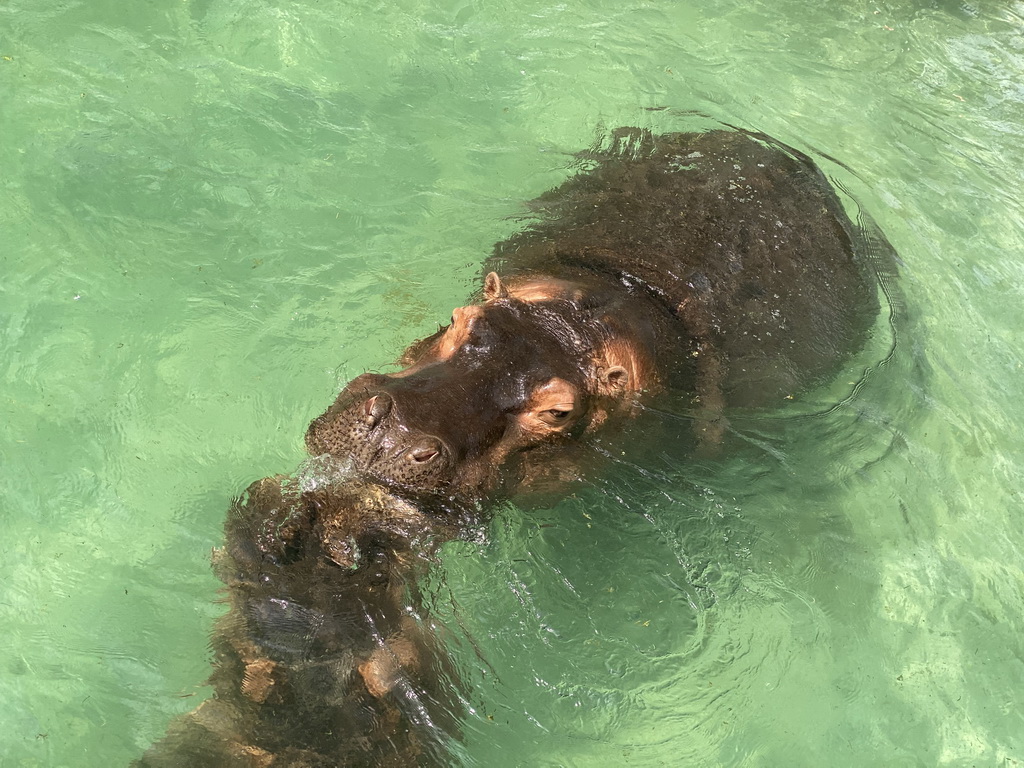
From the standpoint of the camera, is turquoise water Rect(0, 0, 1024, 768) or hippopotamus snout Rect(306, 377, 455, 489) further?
turquoise water Rect(0, 0, 1024, 768)

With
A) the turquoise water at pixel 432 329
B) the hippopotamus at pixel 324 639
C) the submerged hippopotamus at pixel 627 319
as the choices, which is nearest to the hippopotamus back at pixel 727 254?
the submerged hippopotamus at pixel 627 319

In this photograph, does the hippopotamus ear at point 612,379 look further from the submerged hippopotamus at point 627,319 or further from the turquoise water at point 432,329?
the turquoise water at point 432,329

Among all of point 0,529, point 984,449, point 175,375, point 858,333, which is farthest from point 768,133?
point 0,529


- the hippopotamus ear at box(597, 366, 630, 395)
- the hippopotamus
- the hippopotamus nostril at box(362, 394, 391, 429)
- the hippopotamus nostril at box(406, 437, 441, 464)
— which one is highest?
the hippopotamus nostril at box(362, 394, 391, 429)

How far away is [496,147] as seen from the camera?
710cm

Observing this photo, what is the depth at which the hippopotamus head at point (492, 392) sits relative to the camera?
3.66 metres

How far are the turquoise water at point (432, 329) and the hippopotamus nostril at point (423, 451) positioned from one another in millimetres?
995

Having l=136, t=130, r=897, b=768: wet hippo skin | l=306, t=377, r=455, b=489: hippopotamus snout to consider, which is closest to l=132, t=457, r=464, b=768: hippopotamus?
l=136, t=130, r=897, b=768: wet hippo skin

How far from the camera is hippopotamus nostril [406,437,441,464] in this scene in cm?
360

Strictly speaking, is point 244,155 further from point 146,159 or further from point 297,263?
point 297,263

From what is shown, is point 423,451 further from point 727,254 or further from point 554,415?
point 727,254

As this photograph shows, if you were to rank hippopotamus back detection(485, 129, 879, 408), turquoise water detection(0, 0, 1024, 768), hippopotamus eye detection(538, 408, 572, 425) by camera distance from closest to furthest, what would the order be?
hippopotamus eye detection(538, 408, 572, 425) → turquoise water detection(0, 0, 1024, 768) → hippopotamus back detection(485, 129, 879, 408)

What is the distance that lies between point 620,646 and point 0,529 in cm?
343

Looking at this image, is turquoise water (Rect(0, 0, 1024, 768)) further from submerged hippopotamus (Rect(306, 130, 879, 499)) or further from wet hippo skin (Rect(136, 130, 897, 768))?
submerged hippopotamus (Rect(306, 130, 879, 499))
